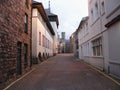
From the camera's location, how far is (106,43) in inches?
567

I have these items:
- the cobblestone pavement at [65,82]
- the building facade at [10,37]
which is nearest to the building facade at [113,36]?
the cobblestone pavement at [65,82]

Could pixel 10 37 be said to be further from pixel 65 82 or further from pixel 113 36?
pixel 113 36

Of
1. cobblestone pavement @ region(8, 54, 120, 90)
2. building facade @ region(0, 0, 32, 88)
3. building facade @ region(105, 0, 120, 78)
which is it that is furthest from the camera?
building facade @ region(105, 0, 120, 78)

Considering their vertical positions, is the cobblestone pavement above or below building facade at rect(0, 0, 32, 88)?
below

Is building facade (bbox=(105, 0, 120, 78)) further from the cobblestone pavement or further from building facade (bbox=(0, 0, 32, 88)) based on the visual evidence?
building facade (bbox=(0, 0, 32, 88))

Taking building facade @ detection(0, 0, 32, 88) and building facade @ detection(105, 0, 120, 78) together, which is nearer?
building facade @ detection(0, 0, 32, 88)

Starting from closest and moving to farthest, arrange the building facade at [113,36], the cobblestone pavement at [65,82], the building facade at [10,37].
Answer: the cobblestone pavement at [65,82] < the building facade at [10,37] < the building facade at [113,36]

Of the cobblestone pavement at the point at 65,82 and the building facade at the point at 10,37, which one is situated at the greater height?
the building facade at the point at 10,37

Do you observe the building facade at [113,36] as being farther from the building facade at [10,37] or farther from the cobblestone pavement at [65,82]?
the building facade at [10,37]

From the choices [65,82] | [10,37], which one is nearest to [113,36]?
[65,82]

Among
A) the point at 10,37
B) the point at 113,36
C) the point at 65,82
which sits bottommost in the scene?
the point at 65,82

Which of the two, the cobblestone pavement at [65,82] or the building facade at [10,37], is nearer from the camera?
the cobblestone pavement at [65,82]

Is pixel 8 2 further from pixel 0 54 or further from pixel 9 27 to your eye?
pixel 0 54

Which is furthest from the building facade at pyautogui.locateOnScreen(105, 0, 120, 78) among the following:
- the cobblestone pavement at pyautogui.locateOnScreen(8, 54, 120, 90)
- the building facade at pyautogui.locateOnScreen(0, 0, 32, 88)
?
the building facade at pyautogui.locateOnScreen(0, 0, 32, 88)
